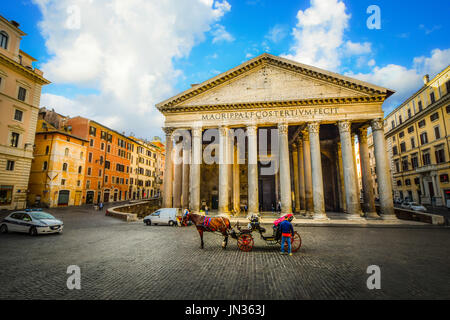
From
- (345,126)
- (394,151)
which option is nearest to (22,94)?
(345,126)

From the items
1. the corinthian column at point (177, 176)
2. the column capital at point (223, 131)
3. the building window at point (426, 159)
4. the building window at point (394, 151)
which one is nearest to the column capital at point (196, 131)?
the column capital at point (223, 131)

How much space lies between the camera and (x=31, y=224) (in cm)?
1070

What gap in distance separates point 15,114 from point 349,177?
1259 inches

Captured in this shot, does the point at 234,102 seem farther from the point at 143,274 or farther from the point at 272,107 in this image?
the point at 143,274

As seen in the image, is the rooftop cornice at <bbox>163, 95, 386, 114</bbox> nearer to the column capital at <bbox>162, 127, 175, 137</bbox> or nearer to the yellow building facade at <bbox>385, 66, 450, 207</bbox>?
the column capital at <bbox>162, 127, 175, 137</bbox>

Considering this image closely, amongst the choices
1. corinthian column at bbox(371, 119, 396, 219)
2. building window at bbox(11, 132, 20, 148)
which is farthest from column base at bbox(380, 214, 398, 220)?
building window at bbox(11, 132, 20, 148)

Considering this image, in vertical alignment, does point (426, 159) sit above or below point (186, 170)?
above

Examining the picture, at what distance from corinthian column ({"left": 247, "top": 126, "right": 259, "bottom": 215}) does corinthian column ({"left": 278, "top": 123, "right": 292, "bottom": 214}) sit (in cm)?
205

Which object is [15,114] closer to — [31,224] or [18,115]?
[18,115]

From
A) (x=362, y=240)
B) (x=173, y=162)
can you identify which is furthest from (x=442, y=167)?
(x=173, y=162)

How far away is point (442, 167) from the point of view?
28156 millimetres

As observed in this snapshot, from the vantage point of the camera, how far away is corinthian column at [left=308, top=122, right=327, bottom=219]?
16.8 m

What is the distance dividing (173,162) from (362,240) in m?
16.2

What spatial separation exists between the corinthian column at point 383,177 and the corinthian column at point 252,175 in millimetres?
9267
